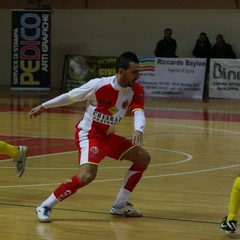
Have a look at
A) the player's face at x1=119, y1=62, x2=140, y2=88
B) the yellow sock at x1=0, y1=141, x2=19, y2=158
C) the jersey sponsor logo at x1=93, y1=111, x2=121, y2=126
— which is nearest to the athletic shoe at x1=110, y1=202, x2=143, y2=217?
the jersey sponsor logo at x1=93, y1=111, x2=121, y2=126

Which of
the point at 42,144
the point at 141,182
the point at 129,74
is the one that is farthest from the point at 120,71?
the point at 42,144

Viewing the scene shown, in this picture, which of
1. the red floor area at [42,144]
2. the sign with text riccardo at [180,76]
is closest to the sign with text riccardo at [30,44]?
the sign with text riccardo at [180,76]

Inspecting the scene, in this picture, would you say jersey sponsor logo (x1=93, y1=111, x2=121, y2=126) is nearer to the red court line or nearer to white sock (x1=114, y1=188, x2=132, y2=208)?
white sock (x1=114, y1=188, x2=132, y2=208)

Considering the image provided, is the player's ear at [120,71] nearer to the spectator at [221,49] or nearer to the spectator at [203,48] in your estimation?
the spectator at [221,49]

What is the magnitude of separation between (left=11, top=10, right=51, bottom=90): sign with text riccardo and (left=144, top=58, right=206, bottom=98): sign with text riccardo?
13.0 feet

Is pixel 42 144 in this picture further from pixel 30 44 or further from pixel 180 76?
pixel 30 44

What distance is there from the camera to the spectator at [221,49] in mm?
23094

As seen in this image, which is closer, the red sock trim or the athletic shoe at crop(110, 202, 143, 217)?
the red sock trim

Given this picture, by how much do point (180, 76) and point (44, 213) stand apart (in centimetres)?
1550

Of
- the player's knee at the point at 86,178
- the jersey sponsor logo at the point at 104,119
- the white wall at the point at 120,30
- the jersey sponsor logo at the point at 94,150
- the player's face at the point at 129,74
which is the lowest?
the player's knee at the point at 86,178

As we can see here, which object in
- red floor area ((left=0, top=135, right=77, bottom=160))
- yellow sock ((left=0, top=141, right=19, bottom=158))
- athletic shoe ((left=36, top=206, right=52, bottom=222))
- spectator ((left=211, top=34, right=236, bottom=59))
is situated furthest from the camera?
spectator ((left=211, top=34, right=236, bottom=59))

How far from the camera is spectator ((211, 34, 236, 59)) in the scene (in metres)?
23.1

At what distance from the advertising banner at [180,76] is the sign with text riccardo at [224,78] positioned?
299mm

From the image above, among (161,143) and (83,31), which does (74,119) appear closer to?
(161,143)
